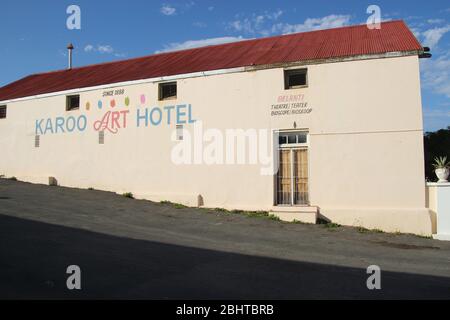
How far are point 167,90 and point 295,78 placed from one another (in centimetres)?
499

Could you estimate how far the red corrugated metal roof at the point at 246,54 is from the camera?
535 inches

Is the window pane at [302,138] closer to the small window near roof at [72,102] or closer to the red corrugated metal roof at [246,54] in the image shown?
the red corrugated metal roof at [246,54]

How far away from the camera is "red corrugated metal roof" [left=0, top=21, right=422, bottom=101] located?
44.5 feet

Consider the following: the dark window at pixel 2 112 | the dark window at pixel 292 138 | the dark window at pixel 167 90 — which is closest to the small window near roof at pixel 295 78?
the dark window at pixel 292 138

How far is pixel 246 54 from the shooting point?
16.0m

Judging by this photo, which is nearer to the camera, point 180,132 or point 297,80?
point 297,80

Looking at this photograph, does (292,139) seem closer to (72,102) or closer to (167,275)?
(167,275)

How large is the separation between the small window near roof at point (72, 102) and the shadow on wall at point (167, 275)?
10282 mm

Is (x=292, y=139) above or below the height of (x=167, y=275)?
above

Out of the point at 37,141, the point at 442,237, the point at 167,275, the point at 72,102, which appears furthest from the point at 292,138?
the point at 37,141

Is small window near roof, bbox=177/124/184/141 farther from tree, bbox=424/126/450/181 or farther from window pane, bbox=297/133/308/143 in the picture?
tree, bbox=424/126/450/181

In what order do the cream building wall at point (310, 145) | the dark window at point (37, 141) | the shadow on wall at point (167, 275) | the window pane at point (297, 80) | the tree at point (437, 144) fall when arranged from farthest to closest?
1. the tree at point (437, 144)
2. the dark window at point (37, 141)
3. the window pane at point (297, 80)
4. the cream building wall at point (310, 145)
5. the shadow on wall at point (167, 275)
